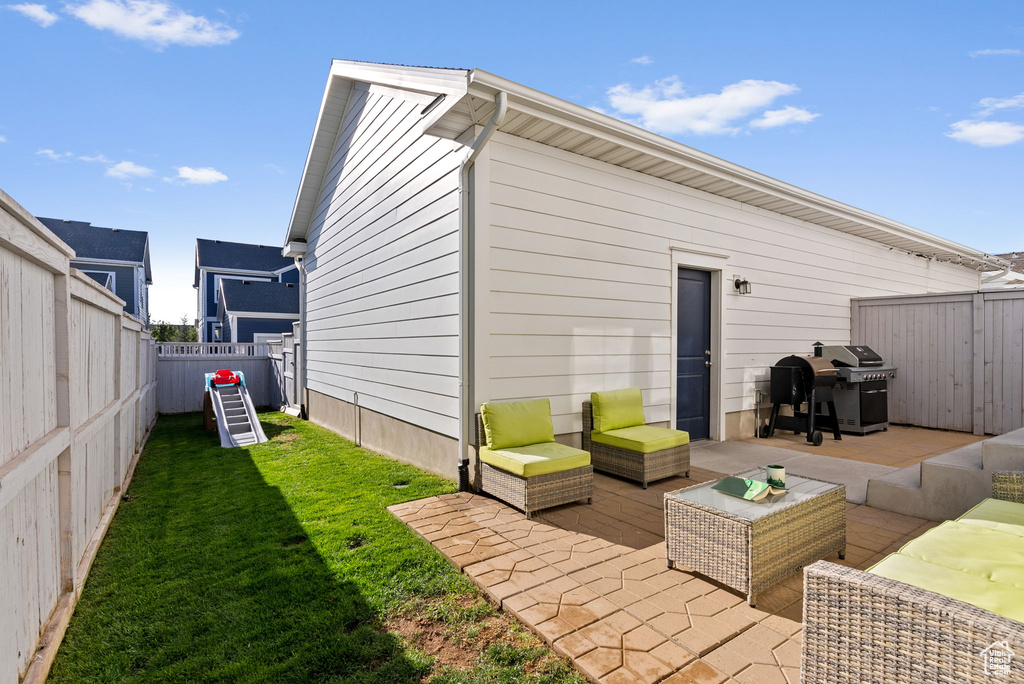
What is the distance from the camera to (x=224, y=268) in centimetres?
2000

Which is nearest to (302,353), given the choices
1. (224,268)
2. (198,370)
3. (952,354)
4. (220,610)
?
(198,370)

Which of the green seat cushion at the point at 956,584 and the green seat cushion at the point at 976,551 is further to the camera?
the green seat cushion at the point at 976,551

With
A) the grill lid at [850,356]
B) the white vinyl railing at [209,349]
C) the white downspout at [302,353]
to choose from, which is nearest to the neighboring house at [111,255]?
the white vinyl railing at [209,349]

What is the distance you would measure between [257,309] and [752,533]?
1722cm

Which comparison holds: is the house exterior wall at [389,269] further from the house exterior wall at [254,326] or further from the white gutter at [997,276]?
the white gutter at [997,276]

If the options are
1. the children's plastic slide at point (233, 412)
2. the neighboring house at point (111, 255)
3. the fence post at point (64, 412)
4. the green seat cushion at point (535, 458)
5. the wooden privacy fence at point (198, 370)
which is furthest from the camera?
the neighboring house at point (111, 255)

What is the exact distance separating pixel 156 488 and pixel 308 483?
1.56 meters

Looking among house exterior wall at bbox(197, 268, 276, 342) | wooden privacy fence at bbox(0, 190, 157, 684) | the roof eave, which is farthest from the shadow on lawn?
house exterior wall at bbox(197, 268, 276, 342)

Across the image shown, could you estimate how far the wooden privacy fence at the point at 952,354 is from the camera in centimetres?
652

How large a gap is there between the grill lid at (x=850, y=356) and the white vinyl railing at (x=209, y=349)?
39.9ft

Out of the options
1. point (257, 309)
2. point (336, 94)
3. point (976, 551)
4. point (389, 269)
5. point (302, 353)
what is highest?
point (336, 94)

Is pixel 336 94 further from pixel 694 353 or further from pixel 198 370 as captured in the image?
pixel 198 370

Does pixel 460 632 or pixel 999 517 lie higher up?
pixel 999 517

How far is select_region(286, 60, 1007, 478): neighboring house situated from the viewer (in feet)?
14.0
